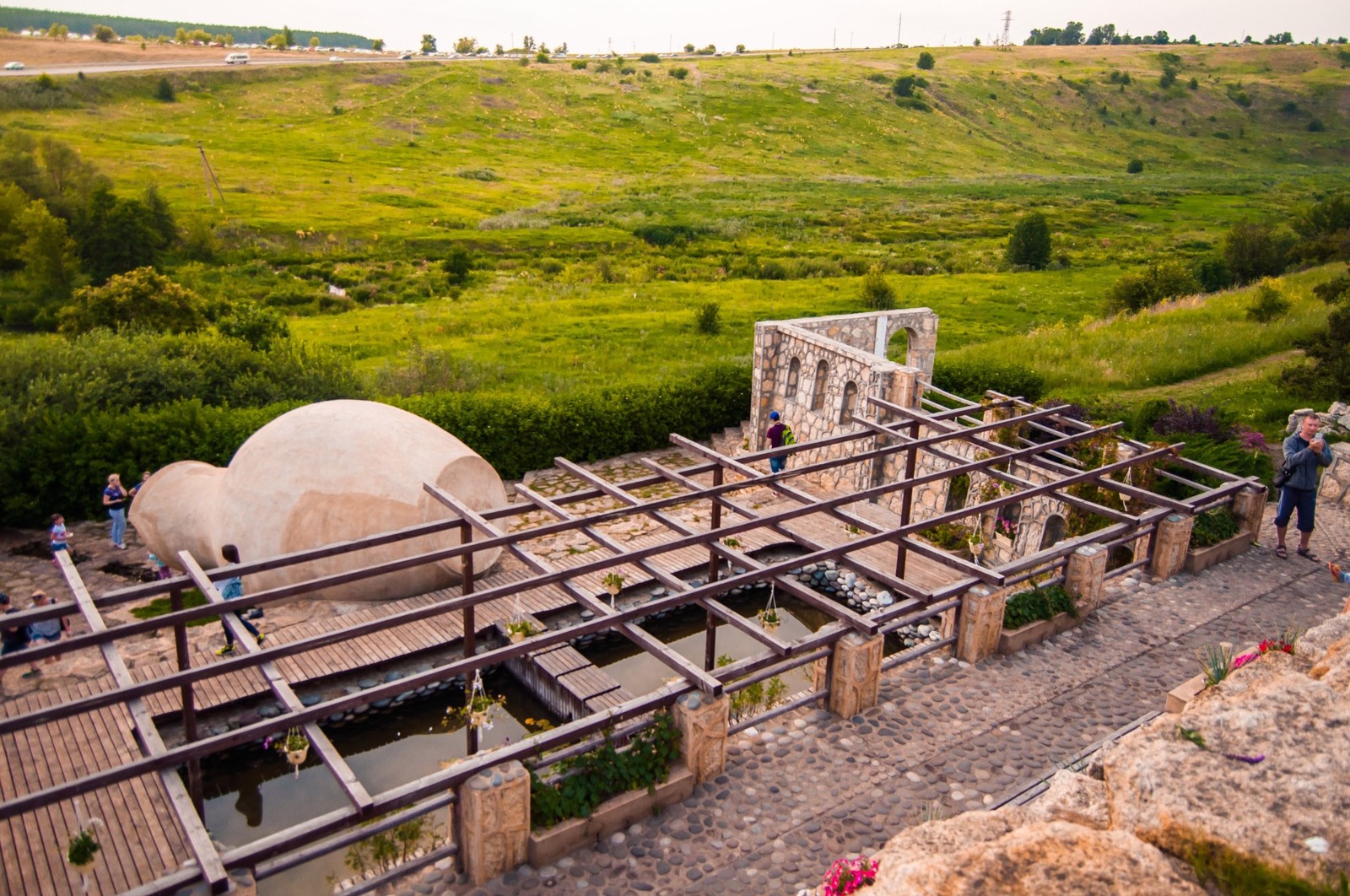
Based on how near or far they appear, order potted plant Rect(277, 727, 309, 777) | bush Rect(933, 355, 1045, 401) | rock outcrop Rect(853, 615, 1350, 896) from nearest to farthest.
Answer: rock outcrop Rect(853, 615, 1350, 896) → potted plant Rect(277, 727, 309, 777) → bush Rect(933, 355, 1045, 401)

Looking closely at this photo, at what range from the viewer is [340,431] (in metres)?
15.6

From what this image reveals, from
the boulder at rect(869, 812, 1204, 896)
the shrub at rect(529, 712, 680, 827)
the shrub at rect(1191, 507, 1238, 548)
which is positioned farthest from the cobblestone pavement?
the boulder at rect(869, 812, 1204, 896)

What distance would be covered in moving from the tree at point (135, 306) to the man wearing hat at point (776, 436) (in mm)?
18299

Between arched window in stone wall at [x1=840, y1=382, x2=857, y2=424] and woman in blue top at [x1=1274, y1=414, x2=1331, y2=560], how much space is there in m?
7.81

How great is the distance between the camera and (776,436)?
20578mm

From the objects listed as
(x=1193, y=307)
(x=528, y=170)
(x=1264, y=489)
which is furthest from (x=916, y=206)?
(x=1264, y=489)

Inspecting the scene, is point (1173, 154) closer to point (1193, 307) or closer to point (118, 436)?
point (1193, 307)

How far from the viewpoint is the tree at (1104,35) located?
167312 millimetres

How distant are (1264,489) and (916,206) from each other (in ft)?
186

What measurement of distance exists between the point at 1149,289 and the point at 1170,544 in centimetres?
2611

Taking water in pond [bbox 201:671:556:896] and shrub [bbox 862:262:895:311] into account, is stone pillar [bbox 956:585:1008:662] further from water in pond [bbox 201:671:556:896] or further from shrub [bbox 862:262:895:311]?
shrub [bbox 862:262:895:311]

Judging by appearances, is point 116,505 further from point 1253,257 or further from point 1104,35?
point 1104,35

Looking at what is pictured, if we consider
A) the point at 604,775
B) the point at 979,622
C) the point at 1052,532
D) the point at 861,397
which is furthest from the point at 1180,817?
the point at 861,397

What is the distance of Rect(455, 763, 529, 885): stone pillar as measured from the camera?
28.7 ft
